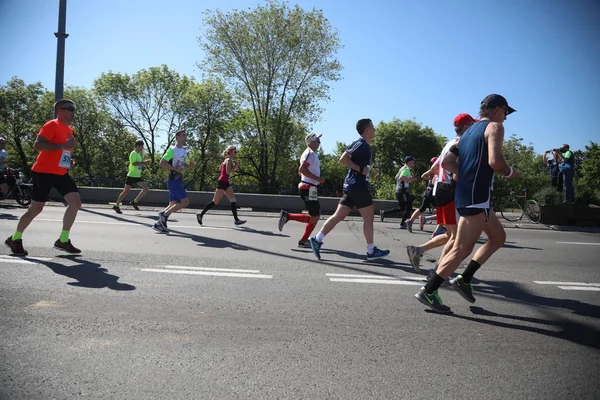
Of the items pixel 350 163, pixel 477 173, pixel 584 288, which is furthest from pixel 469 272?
pixel 350 163

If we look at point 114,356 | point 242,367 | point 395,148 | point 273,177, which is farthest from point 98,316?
point 395,148

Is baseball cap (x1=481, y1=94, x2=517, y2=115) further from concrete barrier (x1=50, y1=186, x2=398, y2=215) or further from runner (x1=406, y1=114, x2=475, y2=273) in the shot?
concrete barrier (x1=50, y1=186, x2=398, y2=215)

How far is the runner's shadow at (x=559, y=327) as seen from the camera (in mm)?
3084

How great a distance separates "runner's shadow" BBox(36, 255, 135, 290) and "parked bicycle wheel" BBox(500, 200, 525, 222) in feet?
42.3

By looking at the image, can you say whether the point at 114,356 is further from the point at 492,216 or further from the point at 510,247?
the point at 510,247

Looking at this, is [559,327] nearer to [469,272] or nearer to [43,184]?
[469,272]

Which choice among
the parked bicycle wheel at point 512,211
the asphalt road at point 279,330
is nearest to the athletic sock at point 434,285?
the asphalt road at point 279,330

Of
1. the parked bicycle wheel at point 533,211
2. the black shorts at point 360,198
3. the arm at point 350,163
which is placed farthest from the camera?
the parked bicycle wheel at point 533,211

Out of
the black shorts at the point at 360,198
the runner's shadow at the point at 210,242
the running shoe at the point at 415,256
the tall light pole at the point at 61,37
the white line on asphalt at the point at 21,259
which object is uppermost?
the tall light pole at the point at 61,37

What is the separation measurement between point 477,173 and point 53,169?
5.04 meters

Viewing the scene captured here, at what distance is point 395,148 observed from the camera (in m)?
64.6

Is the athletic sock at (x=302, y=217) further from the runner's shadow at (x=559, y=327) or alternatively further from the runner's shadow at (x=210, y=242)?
the runner's shadow at (x=559, y=327)

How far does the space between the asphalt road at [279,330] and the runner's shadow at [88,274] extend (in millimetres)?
20

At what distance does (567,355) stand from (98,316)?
3.43 m
